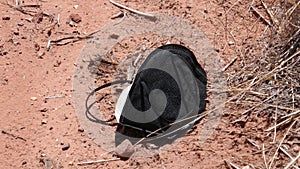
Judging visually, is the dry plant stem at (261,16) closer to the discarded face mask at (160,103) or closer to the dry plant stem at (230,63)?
the dry plant stem at (230,63)

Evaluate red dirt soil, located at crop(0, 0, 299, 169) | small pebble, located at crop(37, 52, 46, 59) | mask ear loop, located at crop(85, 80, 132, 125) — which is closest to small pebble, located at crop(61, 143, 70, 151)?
red dirt soil, located at crop(0, 0, 299, 169)

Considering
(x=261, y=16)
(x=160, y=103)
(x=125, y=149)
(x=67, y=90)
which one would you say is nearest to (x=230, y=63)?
(x=261, y=16)

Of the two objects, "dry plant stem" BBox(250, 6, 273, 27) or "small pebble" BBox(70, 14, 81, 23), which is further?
"small pebble" BBox(70, 14, 81, 23)

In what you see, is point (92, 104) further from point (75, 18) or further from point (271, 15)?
point (271, 15)

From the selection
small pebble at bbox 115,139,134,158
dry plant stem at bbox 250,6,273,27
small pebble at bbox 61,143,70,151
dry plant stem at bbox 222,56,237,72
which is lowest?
small pebble at bbox 61,143,70,151

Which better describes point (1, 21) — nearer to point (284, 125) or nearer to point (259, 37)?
point (259, 37)

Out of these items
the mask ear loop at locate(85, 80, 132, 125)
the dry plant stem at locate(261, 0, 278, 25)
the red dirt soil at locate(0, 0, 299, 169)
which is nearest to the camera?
the red dirt soil at locate(0, 0, 299, 169)

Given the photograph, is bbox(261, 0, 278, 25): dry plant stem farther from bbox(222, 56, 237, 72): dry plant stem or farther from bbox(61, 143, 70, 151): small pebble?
bbox(61, 143, 70, 151): small pebble

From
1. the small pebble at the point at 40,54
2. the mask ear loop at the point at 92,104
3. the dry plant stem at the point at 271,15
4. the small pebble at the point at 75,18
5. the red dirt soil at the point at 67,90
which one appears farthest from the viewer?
A: the small pebble at the point at 75,18

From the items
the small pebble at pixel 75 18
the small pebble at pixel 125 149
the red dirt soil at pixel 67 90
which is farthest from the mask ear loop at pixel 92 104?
the small pebble at pixel 75 18

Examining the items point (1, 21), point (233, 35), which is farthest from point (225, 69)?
point (1, 21)
